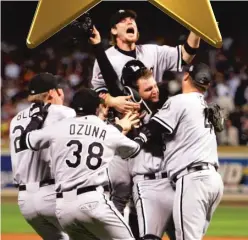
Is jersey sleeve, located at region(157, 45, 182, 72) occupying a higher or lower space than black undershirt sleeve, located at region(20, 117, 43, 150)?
higher

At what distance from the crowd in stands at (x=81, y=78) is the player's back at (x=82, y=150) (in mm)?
7279

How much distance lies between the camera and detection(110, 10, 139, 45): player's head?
6.54 metres

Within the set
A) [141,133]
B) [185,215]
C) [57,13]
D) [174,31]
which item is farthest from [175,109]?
[174,31]

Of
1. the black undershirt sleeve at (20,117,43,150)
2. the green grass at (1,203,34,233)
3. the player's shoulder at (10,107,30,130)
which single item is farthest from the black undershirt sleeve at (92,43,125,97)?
the green grass at (1,203,34,233)

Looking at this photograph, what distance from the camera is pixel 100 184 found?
592 centimetres

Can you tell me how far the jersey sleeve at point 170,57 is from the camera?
665 cm

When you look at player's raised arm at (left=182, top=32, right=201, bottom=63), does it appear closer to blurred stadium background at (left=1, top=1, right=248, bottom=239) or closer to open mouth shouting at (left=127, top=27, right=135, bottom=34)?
open mouth shouting at (left=127, top=27, right=135, bottom=34)

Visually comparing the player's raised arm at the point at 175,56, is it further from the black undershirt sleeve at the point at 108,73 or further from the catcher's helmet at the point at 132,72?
the black undershirt sleeve at the point at 108,73

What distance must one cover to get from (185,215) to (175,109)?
2.74ft

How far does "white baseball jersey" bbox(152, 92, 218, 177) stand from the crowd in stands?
22.8 feet

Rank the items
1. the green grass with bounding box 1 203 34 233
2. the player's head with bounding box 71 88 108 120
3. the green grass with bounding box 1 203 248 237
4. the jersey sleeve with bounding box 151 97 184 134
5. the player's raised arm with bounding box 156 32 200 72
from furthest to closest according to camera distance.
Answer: the green grass with bounding box 1 203 34 233, the green grass with bounding box 1 203 248 237, the player's raised arm with bounding box 156 32 200 72, the jersey sleeve with bounding box 151 97 184 134, the player's head with bounding box 71 88 108 120

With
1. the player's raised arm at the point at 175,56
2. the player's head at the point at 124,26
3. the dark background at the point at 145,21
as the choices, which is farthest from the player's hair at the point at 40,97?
the dark background at the point at 145,21

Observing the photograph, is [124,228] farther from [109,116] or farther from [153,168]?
[109,116]

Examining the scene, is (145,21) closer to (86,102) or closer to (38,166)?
(38,166)
